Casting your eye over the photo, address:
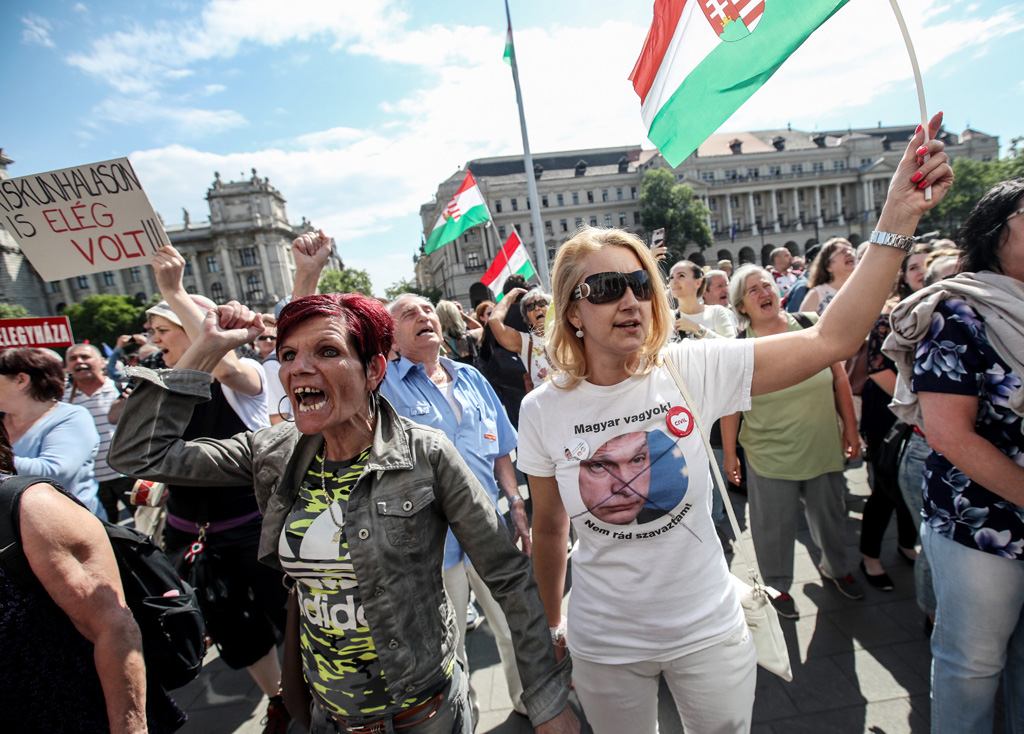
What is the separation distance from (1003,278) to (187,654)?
123 inches

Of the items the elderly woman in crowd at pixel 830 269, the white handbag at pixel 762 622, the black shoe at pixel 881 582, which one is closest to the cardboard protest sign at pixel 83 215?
the white handbag at pixel 762 622

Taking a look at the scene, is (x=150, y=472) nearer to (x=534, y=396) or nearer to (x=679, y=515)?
(x=534, y=396)

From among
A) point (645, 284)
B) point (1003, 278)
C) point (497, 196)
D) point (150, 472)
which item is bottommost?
point (150, 472)

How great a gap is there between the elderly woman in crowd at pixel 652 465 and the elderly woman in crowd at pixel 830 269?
10.4 feet

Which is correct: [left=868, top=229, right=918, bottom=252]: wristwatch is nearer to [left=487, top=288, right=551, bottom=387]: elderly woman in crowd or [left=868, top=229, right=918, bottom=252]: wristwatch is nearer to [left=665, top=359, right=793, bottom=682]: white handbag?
[left=665, top=359, right=793, bottom=682]: white handbag

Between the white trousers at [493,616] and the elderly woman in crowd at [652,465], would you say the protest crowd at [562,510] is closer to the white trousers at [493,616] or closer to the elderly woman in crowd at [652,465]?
the elderly woman in crowd at [652,465]

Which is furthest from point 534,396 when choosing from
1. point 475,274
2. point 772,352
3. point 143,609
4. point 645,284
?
point 475,274

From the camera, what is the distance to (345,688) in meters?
1.59

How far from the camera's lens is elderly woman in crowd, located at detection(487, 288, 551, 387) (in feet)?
14.2

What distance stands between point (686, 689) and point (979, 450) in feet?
4.09

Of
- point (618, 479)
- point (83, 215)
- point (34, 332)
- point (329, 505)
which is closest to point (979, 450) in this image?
point (618, 479)

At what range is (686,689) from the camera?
1614 millimetres

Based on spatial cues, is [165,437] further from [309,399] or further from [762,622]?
[762,622]

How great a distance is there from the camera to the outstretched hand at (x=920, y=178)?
4.61ft
